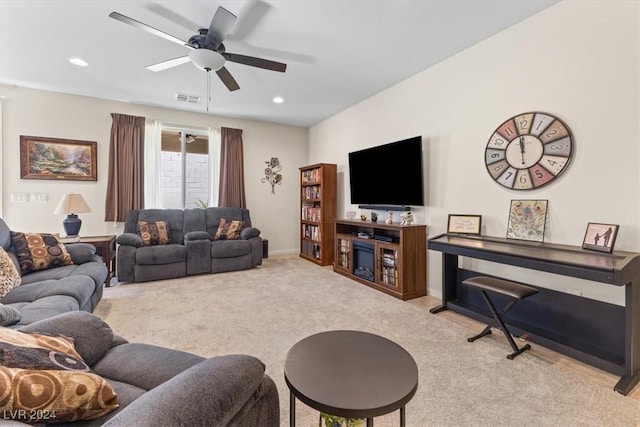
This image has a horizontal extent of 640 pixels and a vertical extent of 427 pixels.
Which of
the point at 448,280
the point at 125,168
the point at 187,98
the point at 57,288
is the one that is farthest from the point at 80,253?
the point at 448,280

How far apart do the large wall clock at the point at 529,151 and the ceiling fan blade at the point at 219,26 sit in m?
2.53

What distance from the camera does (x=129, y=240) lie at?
3.93 metres

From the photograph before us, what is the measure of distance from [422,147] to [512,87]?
3.47 ft

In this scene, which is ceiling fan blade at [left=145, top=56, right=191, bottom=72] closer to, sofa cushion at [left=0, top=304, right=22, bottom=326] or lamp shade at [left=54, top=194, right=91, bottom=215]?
sofa cushion at [left=0, top=304, right=22, bottom=326]

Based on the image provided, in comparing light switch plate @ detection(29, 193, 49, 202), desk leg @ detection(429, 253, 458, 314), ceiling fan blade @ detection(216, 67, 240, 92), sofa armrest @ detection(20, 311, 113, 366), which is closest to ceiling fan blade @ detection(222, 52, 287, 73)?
ceiling fan blade @ detection(216, 67, 240, 92)

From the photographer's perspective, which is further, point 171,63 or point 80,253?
point 80,253

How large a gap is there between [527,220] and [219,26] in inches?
119

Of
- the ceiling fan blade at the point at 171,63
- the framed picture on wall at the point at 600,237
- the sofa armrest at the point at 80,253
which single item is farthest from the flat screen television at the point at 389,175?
the sofa armrest at the point at 80,253

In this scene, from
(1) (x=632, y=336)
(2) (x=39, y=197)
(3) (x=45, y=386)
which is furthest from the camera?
(2) (x=39, y=197)

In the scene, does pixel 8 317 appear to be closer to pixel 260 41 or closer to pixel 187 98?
pixel 260 41

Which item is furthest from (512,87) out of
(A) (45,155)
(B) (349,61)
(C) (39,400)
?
(A) (45,155)

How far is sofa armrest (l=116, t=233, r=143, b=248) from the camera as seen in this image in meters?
3.90

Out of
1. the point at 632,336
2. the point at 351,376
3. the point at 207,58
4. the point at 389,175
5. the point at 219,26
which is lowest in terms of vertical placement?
the point at 632,336

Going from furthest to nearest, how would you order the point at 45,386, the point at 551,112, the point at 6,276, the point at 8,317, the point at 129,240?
the point at 129,240, the point at 551,112, the point at 6,276, the point at 8,317, the point at 45,386
